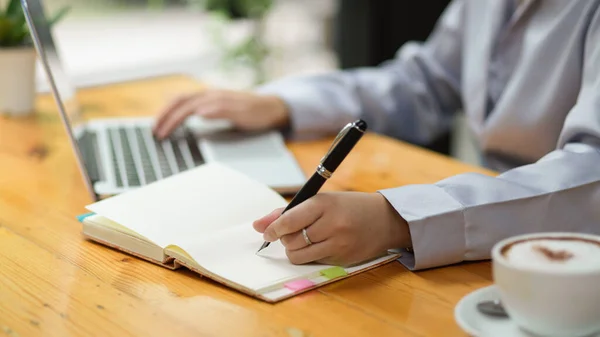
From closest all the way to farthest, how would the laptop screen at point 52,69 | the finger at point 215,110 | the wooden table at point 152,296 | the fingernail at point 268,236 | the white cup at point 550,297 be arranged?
the white cup at point 550,297
the wooden table at point 152,296
the fingernail at point 268,236
the laptop screen at point 52,69
the finger at point 215,110

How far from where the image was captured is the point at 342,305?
2.55 feet

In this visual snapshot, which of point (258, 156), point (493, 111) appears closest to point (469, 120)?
point (493, 111)

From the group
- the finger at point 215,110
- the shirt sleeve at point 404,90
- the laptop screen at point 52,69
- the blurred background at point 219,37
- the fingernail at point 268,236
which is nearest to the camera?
the fingernail at point 268,236

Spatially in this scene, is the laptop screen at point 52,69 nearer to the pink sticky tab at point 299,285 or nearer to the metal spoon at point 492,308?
the pink sticky tab at point 299,285

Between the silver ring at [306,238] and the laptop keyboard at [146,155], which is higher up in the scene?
the silver ring at [306,238]

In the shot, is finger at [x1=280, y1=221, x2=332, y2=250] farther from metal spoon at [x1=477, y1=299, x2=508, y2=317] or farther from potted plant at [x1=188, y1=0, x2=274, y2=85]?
potted plant at [x1=188, y1=0, x2=274, y2=85]

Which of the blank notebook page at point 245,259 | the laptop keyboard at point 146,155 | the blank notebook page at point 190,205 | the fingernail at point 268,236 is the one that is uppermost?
the fingernail at point 268,236

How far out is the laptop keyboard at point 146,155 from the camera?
3.77 feet

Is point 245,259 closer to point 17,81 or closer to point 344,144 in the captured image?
point 344,144

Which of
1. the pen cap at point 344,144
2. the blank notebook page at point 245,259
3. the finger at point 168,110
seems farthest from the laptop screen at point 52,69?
the pen cap at point 344,144

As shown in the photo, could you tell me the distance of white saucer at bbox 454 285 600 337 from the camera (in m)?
0.66

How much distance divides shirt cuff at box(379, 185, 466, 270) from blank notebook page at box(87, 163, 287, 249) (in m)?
0.16

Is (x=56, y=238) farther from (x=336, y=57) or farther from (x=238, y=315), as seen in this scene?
(x=336, y=57)

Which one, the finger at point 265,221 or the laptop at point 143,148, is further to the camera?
the laptop at point 143,148
